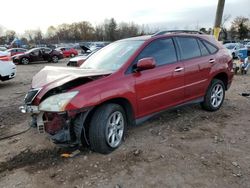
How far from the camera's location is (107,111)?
3699mm

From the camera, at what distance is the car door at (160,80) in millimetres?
4184

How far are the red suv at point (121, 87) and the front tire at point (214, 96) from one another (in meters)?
0.02

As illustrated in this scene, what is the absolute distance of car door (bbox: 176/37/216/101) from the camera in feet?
16.3

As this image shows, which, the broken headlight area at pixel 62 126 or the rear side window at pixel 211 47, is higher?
the rear side window at pixel 211 47

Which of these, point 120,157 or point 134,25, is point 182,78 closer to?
point 120,157

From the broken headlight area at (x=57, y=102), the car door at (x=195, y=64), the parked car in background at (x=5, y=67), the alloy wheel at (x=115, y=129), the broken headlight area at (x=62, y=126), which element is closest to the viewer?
the broken headlight area at (x=57, y=102)

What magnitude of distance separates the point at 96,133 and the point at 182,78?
2.07 m

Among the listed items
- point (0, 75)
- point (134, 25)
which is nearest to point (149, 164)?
point (0, 75)

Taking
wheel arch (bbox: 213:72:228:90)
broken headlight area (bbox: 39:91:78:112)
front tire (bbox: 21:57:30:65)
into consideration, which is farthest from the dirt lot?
front tire (bbox: 21:57:30:65)

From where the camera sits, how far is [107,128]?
3.73 metres

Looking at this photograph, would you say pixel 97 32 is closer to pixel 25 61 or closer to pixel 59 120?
pixel 25 61

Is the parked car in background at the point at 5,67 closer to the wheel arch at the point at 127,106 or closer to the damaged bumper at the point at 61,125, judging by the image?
the damaged bumper at the point at 61,125

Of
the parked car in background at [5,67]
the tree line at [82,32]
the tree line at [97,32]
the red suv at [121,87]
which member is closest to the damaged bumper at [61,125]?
the red suv at [121,87]

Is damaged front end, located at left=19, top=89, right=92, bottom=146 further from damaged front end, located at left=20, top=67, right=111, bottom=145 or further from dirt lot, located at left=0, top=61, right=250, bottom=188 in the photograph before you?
dirt lot, located at left=0, top=61, right=250, bottom=188
